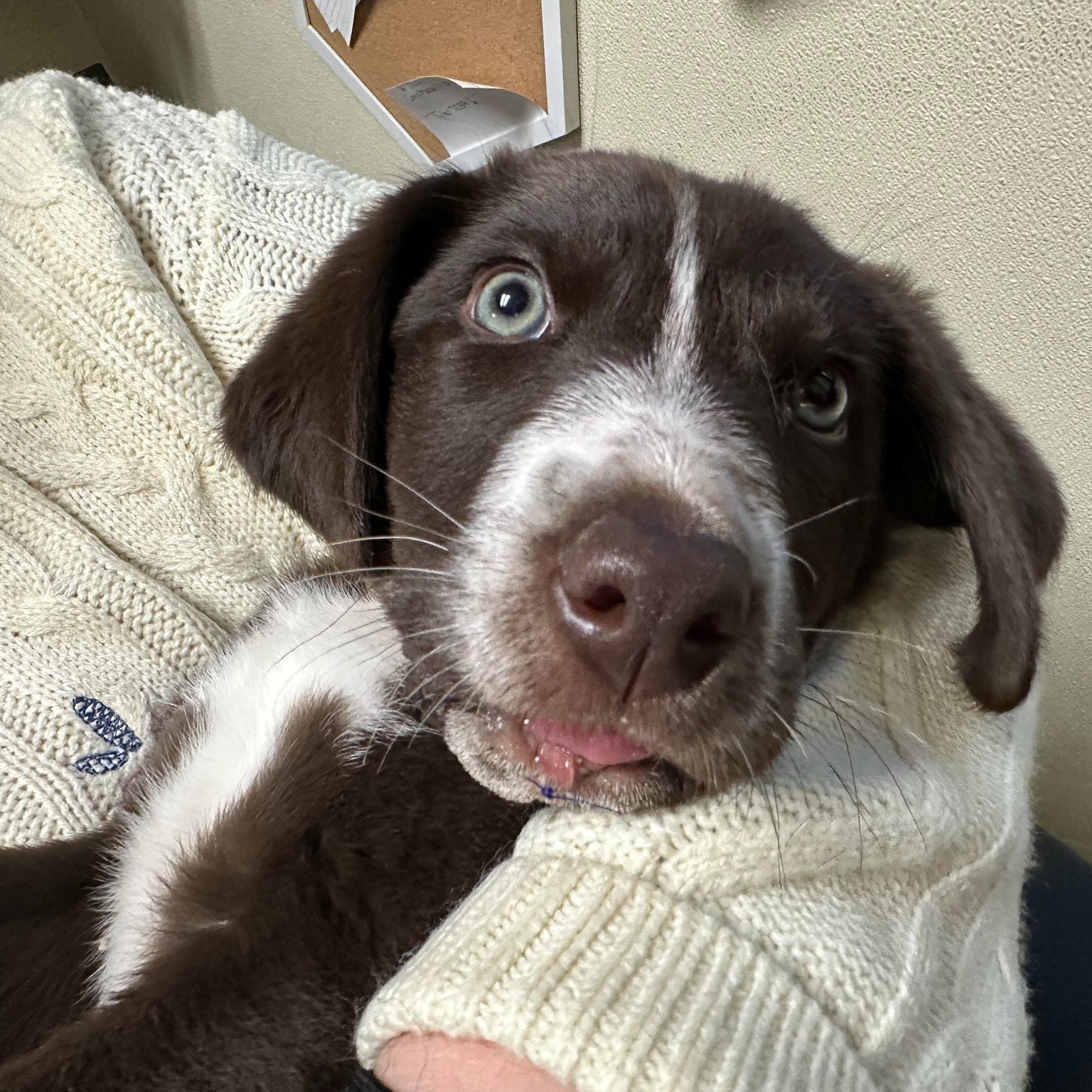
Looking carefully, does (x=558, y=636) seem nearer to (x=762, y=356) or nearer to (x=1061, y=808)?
(x=762, y=356)

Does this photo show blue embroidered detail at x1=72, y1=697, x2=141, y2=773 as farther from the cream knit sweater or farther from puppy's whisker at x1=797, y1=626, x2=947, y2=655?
puppy's whisker at x1=797, y1=626, x2=947, y2=655

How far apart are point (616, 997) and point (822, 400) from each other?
0.76m

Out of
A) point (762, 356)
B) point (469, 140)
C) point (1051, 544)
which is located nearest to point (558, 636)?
point (762, 356)

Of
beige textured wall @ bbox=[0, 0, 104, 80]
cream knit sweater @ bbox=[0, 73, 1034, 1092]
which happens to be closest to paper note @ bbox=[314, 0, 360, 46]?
cream knit sweater @ bbox=[0, 73, 1034, 1092]

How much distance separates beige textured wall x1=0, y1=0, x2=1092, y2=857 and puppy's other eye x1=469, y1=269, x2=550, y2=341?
1.10 meters

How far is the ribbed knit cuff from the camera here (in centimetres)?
68

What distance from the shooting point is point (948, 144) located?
1.66 m

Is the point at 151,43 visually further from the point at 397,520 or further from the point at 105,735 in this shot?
the point at 397,520

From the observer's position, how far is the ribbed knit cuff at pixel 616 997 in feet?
2.24

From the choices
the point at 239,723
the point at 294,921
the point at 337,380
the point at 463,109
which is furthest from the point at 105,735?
the point at 463,109

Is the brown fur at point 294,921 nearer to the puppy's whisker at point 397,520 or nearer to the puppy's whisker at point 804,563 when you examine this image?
the puppy's whisker at point 397,520

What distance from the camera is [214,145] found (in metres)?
1.63

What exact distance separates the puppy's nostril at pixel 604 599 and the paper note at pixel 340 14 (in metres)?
2.65

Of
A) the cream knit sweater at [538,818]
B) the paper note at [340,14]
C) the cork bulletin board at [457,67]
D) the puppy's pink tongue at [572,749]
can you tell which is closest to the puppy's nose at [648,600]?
the puppy's pink tongue at [572,749]
